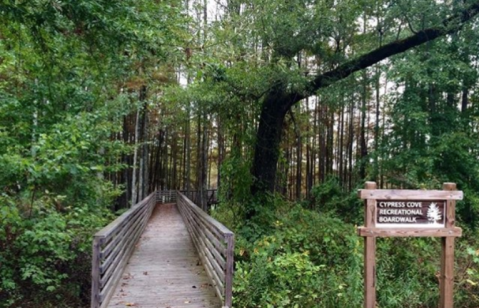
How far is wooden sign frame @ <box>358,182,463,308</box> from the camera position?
4496 mm

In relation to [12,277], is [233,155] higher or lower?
higher

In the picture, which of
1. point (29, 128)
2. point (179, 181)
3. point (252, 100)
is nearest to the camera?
point (29, 128)

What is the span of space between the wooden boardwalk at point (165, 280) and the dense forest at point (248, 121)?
2.49 feet

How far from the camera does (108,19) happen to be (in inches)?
162

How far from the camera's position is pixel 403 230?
179 inches

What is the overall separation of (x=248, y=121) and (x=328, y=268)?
4.24m

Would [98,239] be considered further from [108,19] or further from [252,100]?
[252,100]

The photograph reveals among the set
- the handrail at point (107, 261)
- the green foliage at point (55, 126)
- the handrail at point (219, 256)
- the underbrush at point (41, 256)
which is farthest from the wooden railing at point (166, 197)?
the handrail at point (107, 261)

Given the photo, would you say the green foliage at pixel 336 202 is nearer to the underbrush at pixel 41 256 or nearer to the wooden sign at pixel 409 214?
the wooden sign at pixel 409 214

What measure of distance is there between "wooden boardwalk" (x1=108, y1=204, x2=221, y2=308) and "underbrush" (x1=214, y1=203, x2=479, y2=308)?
707 millimetres

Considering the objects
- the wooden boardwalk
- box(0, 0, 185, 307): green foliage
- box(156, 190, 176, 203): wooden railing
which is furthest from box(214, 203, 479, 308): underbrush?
box(156, 190, 176, 203): wooden railing

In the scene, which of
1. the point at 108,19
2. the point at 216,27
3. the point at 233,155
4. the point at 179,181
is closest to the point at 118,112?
the point at 233,155

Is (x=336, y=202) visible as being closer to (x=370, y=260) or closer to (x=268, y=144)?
(x=268, y=144)

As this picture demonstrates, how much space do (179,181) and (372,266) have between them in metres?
28.1
